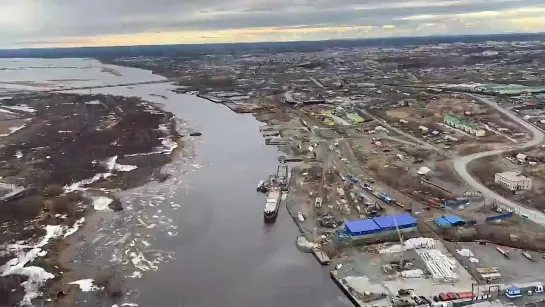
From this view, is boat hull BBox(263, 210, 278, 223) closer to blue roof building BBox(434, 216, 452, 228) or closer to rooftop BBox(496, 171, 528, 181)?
blue roof building BBox(434, 216, 452, 228)

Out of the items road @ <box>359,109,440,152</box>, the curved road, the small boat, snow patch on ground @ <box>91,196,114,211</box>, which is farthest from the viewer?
road @ <box>359,109,440,152</box>

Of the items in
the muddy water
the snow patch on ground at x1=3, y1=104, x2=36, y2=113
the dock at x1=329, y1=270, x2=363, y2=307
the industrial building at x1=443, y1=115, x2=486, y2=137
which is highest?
the industrial building at x1=443, y1=115, x2=486, y2=137

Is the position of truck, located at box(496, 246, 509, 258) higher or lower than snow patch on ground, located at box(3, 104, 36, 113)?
higher

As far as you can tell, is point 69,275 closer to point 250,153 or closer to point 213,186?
point 213,186

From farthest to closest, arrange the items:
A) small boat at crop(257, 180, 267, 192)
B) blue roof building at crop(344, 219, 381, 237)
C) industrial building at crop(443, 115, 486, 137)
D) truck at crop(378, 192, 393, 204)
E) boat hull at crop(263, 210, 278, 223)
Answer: industrial building at crop(443, 115, 486, 137), small boat at crop(257, 180, 267, 192), truck at crop(378, 192, 393, 204), boat hull at crop(263, 210, 278, 223), blue roof building at crop(344, 219, 381, 237)

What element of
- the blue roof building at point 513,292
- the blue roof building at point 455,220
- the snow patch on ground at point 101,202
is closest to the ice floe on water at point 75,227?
the snow patch on ground at point 101,202

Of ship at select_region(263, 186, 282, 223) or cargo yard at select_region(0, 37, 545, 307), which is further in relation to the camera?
ship at select_region(263, 186, 282, 223)

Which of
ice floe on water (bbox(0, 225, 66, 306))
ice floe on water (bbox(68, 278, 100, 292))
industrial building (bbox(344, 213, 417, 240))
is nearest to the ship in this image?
industrial building (bbox(344, 213, 417, 240))
